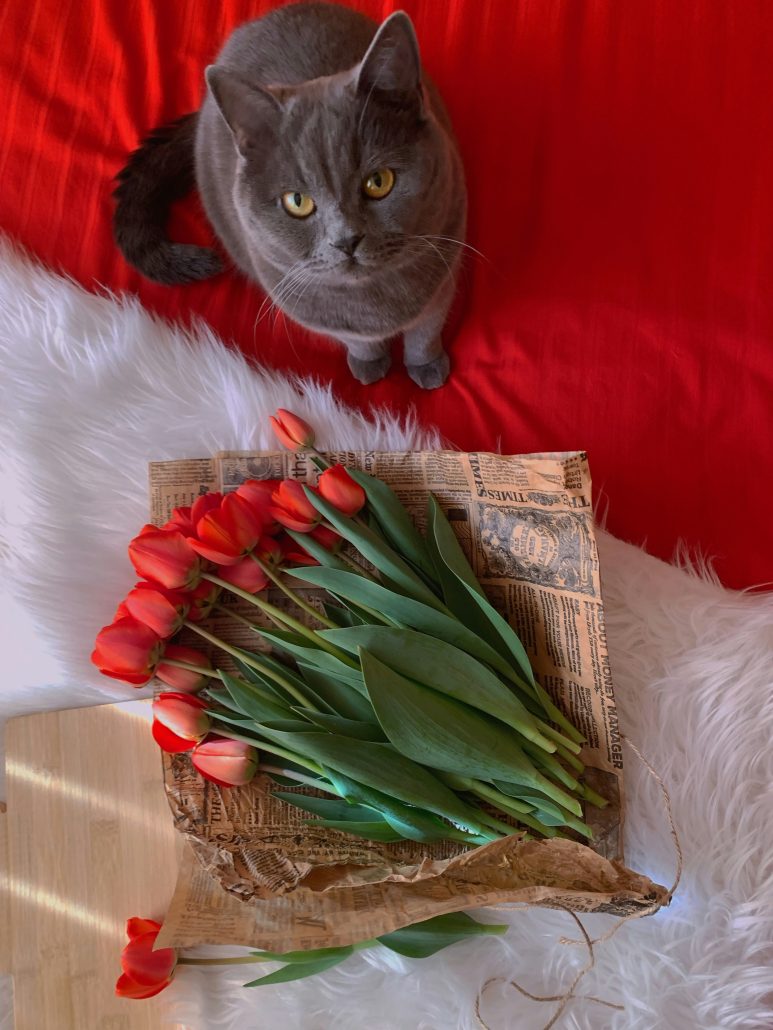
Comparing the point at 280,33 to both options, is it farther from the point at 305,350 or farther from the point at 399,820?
the point at 399,820

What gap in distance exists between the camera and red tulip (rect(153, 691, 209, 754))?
60 cm

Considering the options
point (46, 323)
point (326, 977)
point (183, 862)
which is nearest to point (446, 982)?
point (326, 977)

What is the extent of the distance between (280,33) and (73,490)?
1.80 feet

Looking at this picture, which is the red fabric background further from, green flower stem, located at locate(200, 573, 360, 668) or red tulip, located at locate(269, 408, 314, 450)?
green flower stem, located at locate(200, 573, 360, 668)

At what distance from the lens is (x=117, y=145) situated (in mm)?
978

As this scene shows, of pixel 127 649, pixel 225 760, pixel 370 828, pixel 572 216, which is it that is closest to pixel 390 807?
pixel 370 828

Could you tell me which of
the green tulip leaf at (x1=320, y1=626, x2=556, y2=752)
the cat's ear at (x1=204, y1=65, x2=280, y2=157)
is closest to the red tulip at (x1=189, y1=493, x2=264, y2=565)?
the green tulip leaf at (x1=320, y1=626, x2=556, y2=752)

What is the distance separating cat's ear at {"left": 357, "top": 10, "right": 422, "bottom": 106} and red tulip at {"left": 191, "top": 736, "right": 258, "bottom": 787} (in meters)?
0.55

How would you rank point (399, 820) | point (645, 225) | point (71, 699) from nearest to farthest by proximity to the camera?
point (399, 820) → point (71, 699) → point (645, 225)

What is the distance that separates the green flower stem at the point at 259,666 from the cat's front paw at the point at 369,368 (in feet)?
1.33

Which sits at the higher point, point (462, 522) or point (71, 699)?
point (462, 522)

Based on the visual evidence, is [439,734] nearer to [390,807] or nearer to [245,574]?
[390,807]

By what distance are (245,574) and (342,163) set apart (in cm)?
36

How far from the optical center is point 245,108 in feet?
2.07
